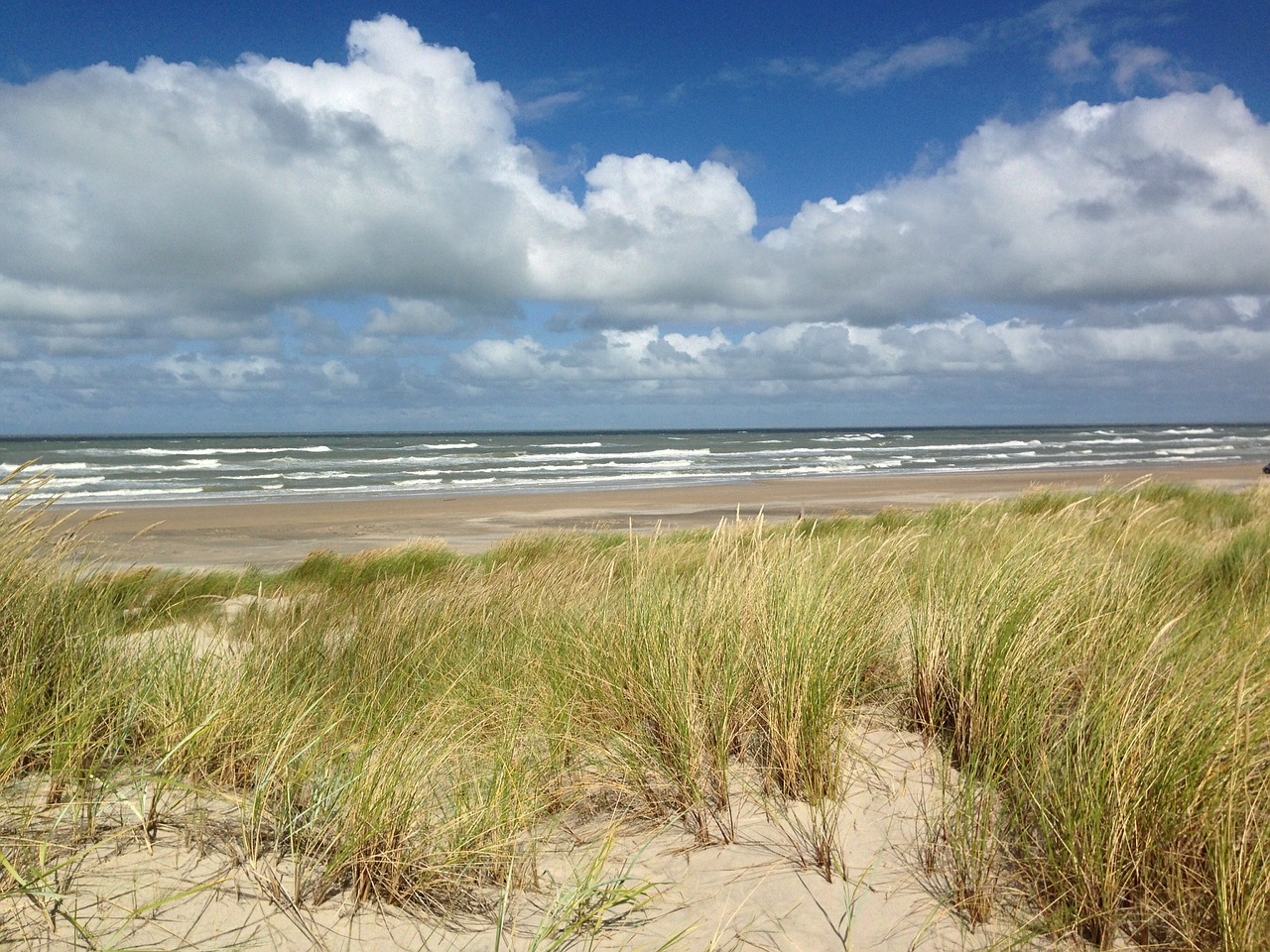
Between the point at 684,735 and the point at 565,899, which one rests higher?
the point at 684,735

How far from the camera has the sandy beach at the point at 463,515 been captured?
15344 mm

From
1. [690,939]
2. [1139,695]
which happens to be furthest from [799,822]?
[1139,695]

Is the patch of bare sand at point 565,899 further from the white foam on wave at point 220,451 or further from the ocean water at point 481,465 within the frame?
the white foam on wave at point 220,451

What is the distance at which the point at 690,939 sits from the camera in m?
2.58

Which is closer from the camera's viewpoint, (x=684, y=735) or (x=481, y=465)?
(x=684, y=735)

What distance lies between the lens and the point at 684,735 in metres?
3.38

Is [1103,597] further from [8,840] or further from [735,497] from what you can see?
[735,497]

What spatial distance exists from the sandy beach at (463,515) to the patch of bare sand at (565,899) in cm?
839

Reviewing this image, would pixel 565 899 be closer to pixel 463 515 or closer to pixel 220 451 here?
pixel 463 515

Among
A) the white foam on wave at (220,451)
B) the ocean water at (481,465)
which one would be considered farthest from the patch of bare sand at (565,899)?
the white foam on wave at (220,451)

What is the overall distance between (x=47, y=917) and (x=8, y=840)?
13.4 inches

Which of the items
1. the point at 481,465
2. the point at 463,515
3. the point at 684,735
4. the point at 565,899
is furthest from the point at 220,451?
the point at 565,899

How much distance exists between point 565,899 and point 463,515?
1972 centimetres

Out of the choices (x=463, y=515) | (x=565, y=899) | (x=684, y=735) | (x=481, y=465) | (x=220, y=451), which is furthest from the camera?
(x=220, y=451)
